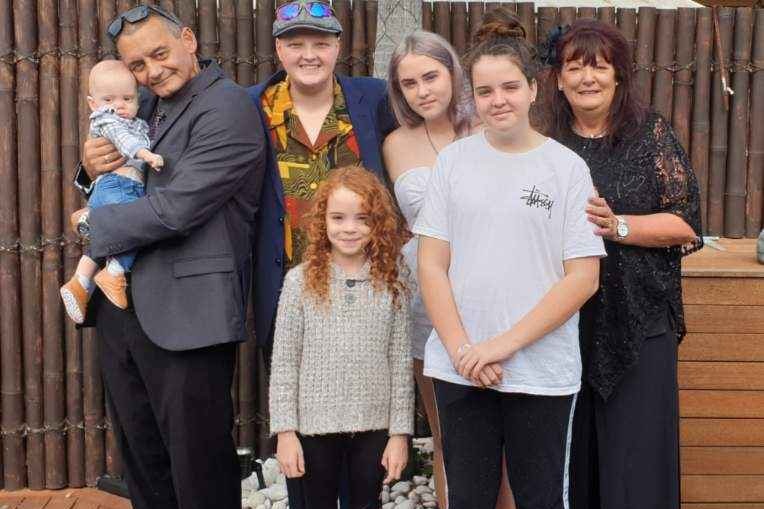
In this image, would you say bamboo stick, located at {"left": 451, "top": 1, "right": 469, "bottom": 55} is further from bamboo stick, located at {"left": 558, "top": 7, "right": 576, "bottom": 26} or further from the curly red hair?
the curly red hair

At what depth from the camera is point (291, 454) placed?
2.86 m

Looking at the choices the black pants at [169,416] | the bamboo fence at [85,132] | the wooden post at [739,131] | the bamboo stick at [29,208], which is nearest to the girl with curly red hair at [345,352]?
the black pants at [169,416]

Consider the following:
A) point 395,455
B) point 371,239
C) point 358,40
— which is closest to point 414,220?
point 371,239

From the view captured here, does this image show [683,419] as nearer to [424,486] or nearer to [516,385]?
[516,385]

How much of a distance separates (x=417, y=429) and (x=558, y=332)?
7.80 feet

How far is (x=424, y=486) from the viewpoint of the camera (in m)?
4.63

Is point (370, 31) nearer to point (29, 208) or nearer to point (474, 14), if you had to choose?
point (474, 14)

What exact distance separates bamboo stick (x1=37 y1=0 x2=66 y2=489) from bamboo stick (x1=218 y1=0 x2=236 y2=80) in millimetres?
837

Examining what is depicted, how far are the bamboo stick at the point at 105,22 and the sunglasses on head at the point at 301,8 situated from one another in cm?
158

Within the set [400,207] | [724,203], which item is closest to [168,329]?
[400,207]

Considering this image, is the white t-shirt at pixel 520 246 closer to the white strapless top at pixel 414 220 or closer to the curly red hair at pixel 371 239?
the curly red hair at pixel 371 239

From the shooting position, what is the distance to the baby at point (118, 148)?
301cm

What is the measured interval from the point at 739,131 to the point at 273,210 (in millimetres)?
2922

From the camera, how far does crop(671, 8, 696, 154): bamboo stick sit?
4.72 meters
